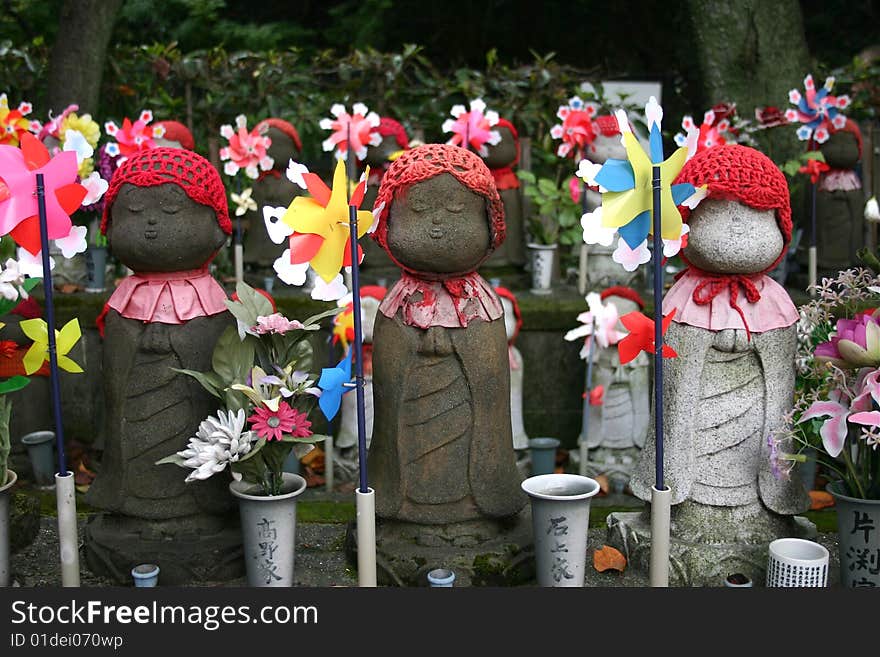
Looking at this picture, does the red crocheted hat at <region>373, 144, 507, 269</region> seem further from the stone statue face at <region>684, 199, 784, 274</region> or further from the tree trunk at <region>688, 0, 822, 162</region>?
the tree trunk at <region>688, 0, 822, 162</region>

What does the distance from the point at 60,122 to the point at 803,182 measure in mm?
4174

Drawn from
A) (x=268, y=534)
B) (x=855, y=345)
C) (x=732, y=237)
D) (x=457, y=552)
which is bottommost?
(x=457, y=552)

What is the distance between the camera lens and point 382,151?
19.9ft

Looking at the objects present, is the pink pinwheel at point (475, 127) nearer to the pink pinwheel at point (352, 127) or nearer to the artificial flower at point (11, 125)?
the pink pinwheel at point (352, 127)

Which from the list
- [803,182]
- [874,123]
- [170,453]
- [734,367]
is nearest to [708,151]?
[734,367]

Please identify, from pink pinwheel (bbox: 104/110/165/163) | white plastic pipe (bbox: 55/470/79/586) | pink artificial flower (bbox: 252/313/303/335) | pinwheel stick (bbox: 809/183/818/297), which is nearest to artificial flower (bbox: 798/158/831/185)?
pinwheel stick (bbox: 809/183/818/297)

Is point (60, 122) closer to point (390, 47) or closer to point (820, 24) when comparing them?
point (390, 47)

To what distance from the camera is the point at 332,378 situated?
310 centimetres

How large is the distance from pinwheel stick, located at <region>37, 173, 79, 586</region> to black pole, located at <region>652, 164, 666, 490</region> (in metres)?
1.59

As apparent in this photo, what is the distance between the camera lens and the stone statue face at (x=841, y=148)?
615 cm

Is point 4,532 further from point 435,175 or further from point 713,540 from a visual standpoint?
point 713,540

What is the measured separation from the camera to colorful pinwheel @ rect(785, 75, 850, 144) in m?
5.86

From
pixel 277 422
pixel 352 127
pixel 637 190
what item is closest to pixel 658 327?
pixel 637 190

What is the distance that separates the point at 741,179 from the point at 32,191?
2088 millimetres
